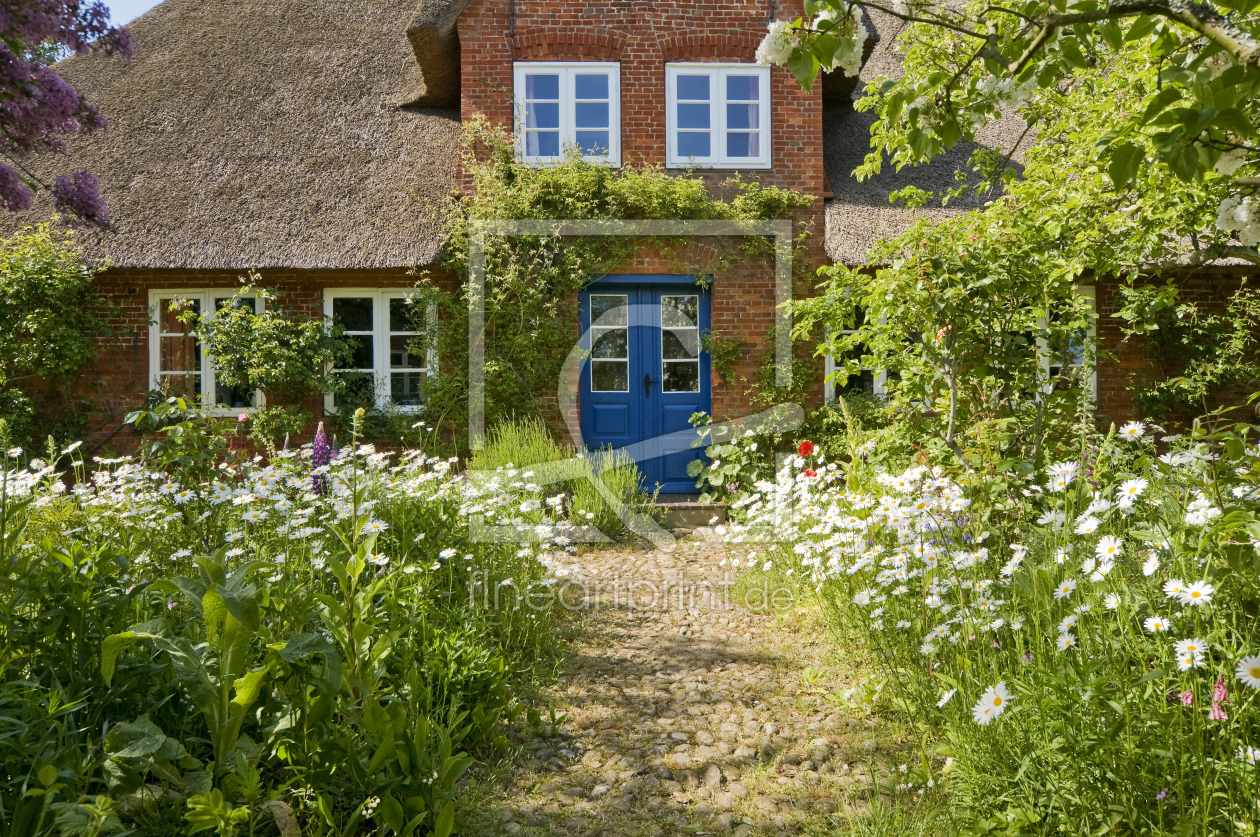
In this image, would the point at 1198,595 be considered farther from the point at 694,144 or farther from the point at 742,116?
the point at 742,116

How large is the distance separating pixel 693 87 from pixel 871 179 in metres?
2.20

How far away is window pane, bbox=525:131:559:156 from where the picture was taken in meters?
8.62

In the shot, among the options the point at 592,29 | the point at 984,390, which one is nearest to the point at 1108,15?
the point at 984,390

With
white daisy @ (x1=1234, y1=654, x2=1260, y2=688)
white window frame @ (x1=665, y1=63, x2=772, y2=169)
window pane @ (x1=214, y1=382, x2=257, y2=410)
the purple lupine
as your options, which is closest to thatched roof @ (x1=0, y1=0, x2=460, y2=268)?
window pane @ (x1=214, y1=382, x2=257, y2=410)

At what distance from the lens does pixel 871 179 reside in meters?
9.02

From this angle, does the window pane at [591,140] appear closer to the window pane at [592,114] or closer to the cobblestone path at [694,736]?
the window pane at [592,114]

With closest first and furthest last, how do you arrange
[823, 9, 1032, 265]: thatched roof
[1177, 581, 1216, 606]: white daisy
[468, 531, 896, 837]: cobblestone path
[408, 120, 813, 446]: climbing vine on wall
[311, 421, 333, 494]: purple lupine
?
[1177, 581, 1216, 606]: white daisy < [468, 531, 896, 837]: cobblestone path < [311, 421, 333, 494]: purple lupine < [408, 120, 813, 446]: climbing vine on wall < [823, 9, 1032, 265]: thatched roof

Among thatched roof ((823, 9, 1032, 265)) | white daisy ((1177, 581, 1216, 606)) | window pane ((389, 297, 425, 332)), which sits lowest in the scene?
white daisy ((1177, 581, 1216, 606))

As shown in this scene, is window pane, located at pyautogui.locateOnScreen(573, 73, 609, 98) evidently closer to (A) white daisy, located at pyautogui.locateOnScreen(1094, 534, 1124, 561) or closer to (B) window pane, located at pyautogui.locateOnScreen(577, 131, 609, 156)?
(B) window pane, located at pyautogui.locateOnScreen(577, 131, 609, 156)

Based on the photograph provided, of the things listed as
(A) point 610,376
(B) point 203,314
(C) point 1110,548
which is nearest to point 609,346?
(A) point 610,376

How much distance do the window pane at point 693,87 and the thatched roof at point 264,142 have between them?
2543 millimetres

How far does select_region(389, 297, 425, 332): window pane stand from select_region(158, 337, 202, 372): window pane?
6.72 ft

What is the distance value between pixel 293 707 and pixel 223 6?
11848 mm

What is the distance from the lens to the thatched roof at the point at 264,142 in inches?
324
